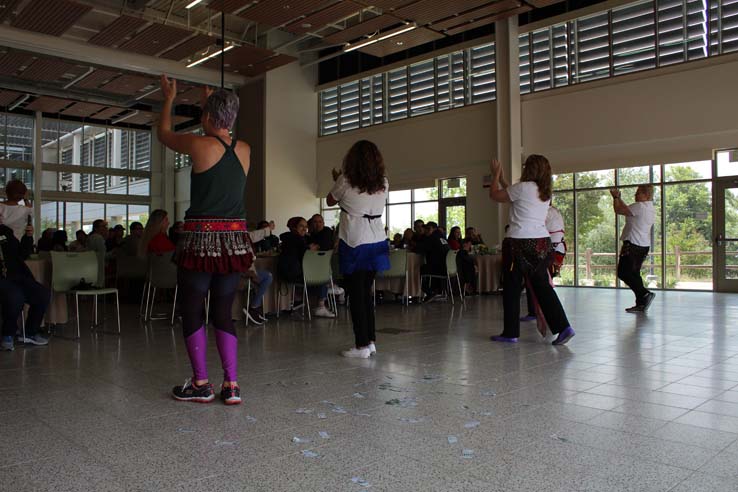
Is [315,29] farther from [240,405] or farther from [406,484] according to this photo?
[406,484]

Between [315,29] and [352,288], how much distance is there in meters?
8.32

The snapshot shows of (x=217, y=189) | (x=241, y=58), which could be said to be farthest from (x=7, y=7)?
(x=217, y=189)

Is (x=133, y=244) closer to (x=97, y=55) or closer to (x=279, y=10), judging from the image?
(x=279, y=10)

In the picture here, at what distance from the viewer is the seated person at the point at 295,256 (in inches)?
273

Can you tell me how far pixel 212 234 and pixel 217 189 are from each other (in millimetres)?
226

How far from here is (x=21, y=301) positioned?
16.3 ft

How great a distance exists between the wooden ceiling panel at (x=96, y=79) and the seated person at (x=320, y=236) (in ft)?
29.5

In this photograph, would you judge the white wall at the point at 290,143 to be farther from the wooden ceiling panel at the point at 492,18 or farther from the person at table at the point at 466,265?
the person at table at the point at 466,265

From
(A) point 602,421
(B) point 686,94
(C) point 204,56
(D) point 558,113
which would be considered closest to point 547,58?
(D) point 558,113

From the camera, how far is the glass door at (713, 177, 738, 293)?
11.6m

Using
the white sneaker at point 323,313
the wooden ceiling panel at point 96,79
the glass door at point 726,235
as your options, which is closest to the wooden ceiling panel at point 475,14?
the glass door at point 726,235

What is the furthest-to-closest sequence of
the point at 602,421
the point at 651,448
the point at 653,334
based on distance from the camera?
the point at 653,334 < the point at 602,421 < the point at 651,448

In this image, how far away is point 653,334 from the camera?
5.73 m

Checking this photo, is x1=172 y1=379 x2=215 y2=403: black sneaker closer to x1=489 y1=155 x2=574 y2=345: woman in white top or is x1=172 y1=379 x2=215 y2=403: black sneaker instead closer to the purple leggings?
the purple leggings
